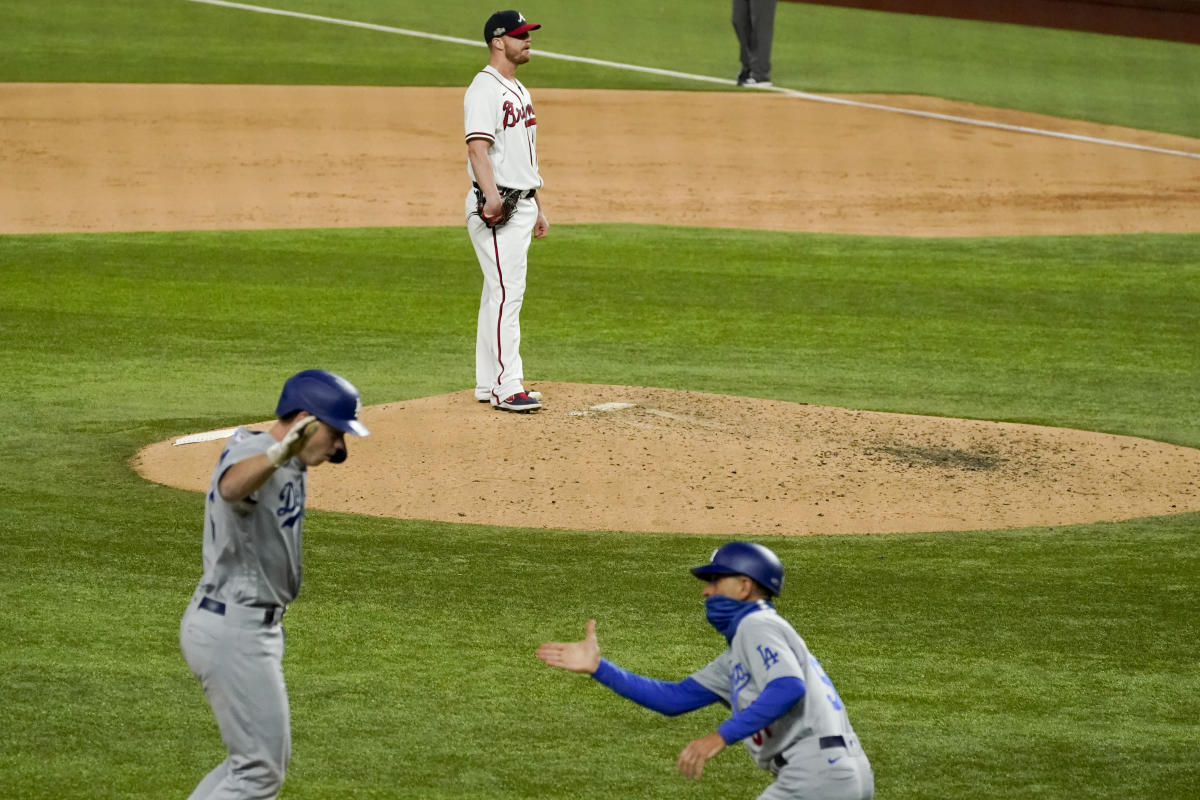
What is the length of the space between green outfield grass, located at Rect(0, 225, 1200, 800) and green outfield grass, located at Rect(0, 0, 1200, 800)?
2cm

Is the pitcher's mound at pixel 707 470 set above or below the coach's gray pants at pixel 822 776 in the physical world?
below

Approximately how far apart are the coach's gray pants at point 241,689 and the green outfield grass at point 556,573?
1.05 metres

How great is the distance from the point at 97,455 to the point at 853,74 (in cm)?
2198

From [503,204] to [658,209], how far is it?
34.1ft

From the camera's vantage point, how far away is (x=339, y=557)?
866cm

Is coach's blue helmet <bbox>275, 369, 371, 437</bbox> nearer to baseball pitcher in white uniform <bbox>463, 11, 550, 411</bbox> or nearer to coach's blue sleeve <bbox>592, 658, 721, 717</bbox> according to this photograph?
coach's blue sleeve <bbox>592, 658, 721, 717</bbox>

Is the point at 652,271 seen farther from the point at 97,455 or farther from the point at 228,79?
the point at 228,79

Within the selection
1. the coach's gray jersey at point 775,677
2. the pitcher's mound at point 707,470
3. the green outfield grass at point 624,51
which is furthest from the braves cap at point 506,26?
the green outfield grass at point 624,51

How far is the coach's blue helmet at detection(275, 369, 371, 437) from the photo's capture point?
15.7 feet

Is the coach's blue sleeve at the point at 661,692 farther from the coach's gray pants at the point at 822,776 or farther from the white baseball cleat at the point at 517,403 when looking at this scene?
the white baseball cleat at the point at 517,403

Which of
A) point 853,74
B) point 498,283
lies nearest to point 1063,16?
point 853,74

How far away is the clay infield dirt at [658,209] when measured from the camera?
32.5 ft

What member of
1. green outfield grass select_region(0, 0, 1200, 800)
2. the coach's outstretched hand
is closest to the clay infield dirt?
green outfield grass select_region(0, 0, 1200, 800)

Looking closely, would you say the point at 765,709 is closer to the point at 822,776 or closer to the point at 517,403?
the point at 822,776
